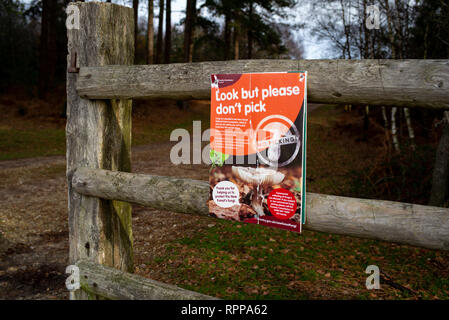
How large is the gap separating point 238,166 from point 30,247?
3.73 metres

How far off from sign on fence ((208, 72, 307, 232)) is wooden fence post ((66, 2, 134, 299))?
Answer: 1.05 meters

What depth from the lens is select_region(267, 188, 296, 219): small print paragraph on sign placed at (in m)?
2.16

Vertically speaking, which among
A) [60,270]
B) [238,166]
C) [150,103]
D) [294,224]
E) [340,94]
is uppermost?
[150,103]

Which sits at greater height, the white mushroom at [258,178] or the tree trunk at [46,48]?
the tree trunk at [46,48]

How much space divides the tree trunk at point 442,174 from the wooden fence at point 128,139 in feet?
14.5

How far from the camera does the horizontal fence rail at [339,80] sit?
1.88m

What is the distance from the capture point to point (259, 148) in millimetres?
2203

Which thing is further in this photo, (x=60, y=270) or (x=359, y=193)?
(x=359, y=193)

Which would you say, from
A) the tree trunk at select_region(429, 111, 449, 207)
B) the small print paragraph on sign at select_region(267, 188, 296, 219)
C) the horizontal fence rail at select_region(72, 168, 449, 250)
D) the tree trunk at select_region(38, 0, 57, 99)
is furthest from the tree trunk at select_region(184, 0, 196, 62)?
the small print paragraph on sign at select_region(267, 188, 296, 219)

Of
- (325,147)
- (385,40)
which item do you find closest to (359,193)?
Answer: (385,40)

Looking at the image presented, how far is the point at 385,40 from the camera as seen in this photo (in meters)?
A: 8.96

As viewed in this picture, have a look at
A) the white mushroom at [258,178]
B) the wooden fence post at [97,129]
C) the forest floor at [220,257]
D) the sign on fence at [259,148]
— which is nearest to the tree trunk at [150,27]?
the forest floor at [220,257]

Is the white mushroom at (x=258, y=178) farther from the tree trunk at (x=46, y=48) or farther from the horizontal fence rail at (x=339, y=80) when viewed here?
the tree trunk at (x=46, y=48)

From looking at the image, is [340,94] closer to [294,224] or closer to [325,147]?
[294,224]
